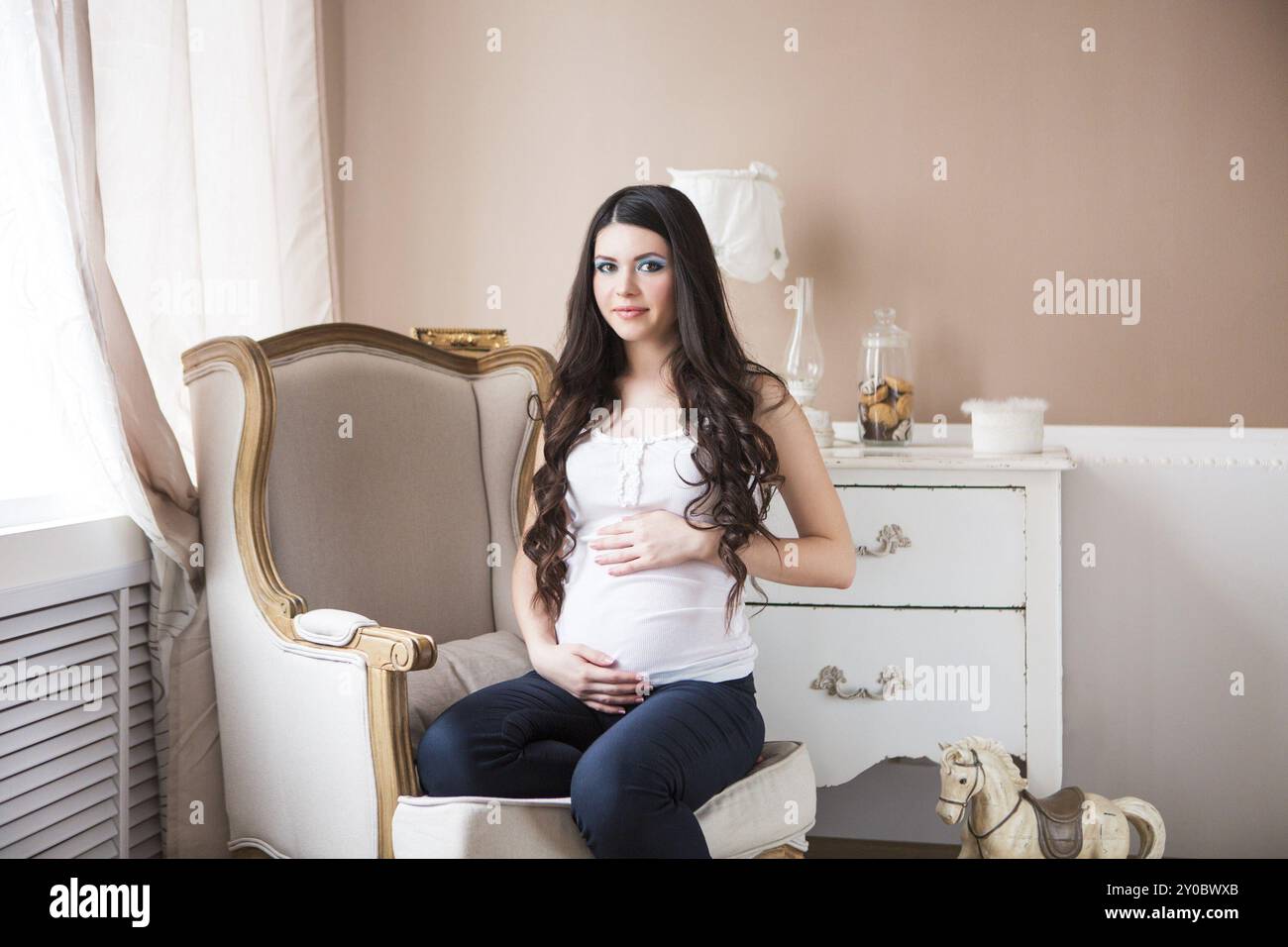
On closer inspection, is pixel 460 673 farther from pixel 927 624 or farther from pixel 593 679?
pixel 927 624

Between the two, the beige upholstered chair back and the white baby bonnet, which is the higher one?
the white baby bonnet

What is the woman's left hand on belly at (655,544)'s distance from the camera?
5.19 ft

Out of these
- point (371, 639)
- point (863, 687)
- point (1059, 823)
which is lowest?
point (1059, 823)

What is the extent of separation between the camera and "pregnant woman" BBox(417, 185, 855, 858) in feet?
5.03

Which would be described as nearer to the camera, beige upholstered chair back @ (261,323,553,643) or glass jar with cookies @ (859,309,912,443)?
beige upholstered chair back @ (261,323,553,643)

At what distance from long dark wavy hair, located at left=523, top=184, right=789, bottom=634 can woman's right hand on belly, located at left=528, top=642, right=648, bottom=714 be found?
0.46 ft

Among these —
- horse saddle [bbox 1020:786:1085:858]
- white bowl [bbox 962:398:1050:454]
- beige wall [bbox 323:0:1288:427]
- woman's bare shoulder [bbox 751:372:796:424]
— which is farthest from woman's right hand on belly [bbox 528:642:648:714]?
beige wall [bbox 323:0:1288:427]

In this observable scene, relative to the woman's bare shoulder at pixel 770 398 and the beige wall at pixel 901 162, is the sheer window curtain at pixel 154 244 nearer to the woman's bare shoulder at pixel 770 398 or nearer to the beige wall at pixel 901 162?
the beige wall at pixel 901 162

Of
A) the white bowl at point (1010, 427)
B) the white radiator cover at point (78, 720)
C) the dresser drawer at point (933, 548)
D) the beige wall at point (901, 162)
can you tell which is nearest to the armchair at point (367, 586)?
the white radiator cover at point (78, 720)

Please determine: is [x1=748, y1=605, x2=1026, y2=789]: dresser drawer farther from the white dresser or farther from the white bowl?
the white bowl

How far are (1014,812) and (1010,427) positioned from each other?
2.53 ft

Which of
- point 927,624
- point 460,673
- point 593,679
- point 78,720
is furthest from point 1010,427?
point 78,720

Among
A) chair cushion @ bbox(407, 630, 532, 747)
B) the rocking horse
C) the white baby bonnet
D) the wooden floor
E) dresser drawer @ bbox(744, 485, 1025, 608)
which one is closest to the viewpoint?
chair cushion @ bbox(407, 630, 532, 747)

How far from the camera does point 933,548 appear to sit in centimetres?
215
